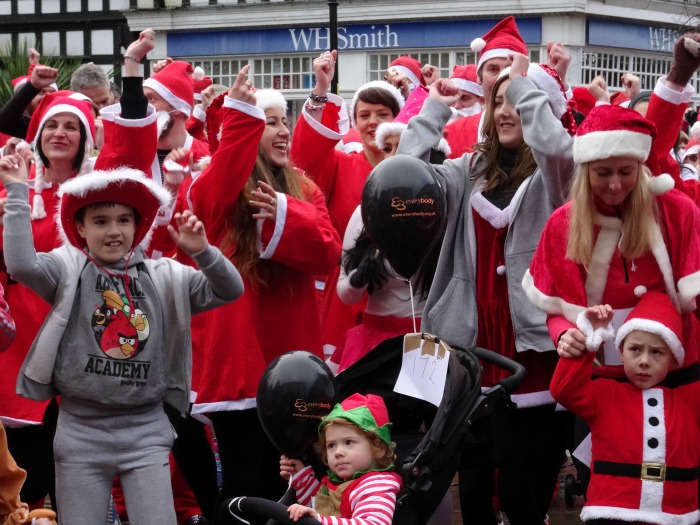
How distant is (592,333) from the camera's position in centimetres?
468

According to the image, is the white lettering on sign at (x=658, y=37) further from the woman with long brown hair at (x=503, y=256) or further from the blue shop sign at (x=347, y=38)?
the woman with long brown hair at (x=503, y=256)

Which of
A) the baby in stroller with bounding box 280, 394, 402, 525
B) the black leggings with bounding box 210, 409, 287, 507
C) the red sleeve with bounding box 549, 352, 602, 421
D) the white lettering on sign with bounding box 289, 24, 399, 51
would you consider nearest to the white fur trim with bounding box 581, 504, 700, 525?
the red sleeve with bounding box 549, 352, 602, 421

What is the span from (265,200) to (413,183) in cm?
95

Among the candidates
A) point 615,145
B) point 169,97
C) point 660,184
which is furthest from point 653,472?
point 169,97

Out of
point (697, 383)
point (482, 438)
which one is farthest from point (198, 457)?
point (697, 383)

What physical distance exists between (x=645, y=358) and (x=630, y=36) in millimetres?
26341

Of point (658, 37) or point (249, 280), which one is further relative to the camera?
point (658, 37)

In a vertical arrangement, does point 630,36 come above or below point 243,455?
above

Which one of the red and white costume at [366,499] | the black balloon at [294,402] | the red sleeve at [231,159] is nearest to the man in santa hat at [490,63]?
the red sleeve at [231,159]

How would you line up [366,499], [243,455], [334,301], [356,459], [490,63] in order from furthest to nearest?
[490,63]
[334,301]
[243,455]
[356,459]
[366,499]

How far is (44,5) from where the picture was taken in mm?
35531

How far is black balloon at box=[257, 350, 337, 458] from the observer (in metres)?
4.69

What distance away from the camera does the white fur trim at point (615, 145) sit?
4762 millimetres

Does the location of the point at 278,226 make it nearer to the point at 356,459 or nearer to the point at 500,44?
the point at 356,459
